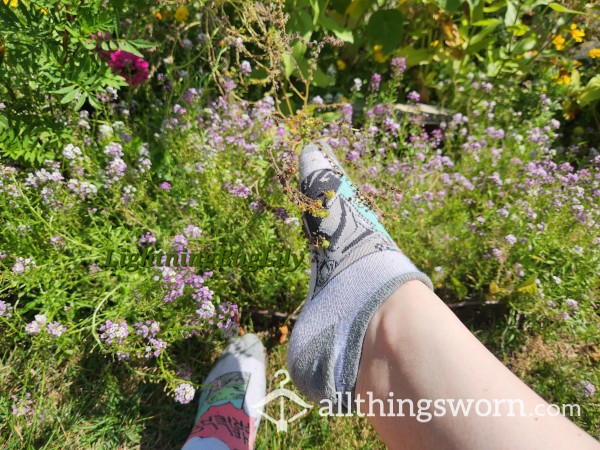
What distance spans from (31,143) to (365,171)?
1.20 m

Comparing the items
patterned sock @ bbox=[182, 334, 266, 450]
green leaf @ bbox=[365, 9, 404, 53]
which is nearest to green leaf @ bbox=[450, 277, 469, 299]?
patterned sock @ bbox=[182, 334, 266, 450]

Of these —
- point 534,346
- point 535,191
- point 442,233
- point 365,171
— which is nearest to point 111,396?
point 365,171

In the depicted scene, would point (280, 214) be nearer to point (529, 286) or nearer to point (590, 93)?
point (529, 286)

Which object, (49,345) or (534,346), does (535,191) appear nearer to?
(534,346)

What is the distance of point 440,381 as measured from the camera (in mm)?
930

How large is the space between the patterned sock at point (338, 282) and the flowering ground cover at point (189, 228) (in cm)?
11

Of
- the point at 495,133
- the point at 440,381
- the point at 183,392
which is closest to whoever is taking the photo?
the point at 440,381

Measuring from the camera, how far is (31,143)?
1.53 m

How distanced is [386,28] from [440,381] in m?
1.84

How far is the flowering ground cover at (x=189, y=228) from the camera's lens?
1.41 m

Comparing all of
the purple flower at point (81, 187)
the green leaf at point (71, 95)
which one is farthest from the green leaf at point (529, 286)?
the green leaf at point (71, 95)

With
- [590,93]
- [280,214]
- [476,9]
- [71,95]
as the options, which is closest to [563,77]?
[590,93]

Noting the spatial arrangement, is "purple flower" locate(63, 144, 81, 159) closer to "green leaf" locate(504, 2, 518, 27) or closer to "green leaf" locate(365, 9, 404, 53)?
"green leaf" locate(365, 9, 404, 53)

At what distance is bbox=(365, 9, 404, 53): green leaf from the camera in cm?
221
